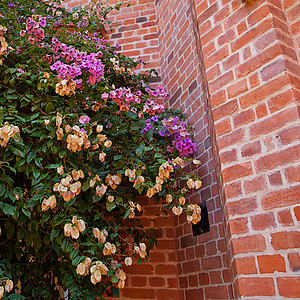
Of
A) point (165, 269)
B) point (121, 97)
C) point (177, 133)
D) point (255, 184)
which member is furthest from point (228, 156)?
point (165, 269)

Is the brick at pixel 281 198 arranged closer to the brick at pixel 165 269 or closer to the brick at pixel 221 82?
the brick at pixel 221 82

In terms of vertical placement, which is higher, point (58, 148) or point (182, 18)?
point (182, 18)

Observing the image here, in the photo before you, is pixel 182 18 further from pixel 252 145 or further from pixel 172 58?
pixel 252 145

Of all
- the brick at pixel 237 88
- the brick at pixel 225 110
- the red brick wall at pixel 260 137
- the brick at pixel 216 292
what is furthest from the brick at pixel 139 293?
the brick at pixel 237 88

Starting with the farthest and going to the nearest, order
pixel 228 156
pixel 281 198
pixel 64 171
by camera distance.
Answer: pixel 64 171, pixel 228 156, pixel 281 198

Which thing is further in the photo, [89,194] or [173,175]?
[173,175]

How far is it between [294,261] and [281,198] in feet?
0.76

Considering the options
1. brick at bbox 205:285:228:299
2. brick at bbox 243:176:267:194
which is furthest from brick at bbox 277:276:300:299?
brick at bbox 205:285:228:299

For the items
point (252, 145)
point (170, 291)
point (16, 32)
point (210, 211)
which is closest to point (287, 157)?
point (252, 145)

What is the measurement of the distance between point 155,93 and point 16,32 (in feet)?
3.98

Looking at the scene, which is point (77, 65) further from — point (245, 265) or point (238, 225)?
point (245, 265)

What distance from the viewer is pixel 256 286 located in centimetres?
121

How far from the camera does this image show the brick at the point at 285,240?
114 cm

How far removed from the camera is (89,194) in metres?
2.05
